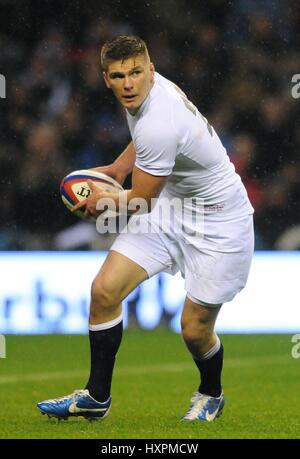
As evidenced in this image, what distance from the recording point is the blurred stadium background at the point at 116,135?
1076cm

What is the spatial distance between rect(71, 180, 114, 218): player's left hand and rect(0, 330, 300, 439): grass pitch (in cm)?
99

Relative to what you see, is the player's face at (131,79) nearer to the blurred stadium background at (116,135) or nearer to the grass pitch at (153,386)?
the grass pitch at (153,386)

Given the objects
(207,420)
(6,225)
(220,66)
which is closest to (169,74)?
(220,66)

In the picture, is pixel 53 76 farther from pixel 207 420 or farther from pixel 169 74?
pixel 207 420

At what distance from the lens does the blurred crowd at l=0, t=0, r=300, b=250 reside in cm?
1197

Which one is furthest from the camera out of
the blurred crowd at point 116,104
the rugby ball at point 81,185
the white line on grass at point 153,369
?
the blurred crowd at point 116,104

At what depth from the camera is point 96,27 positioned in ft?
40.9

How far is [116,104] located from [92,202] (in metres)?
6.56

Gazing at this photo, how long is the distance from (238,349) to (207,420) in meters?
3.90

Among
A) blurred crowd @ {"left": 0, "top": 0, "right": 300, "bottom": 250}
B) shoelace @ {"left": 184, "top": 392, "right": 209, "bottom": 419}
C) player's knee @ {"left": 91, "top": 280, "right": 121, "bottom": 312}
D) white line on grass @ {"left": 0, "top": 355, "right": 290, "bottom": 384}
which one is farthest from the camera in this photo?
blurred crowd @ {"left": 0, "top": 0, "right": 300, "bottom": 250}

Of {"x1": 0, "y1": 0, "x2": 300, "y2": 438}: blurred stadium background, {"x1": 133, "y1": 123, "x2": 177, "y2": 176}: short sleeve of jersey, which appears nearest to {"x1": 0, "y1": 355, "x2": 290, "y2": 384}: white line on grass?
{"x1": 0, "y1": 0, "x2": 300, "y2": 438}: blurred stadium background

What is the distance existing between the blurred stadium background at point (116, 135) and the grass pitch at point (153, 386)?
3.6 inches

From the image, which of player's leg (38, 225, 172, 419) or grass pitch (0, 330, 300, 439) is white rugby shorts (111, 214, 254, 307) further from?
grass pitch (0, 330, 300, 439)

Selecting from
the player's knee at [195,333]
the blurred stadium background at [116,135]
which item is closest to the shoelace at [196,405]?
the player's knee at [195,333]
